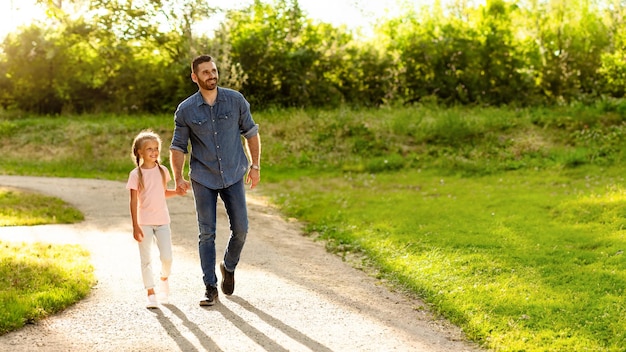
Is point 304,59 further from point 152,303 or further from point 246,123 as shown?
point 152,303

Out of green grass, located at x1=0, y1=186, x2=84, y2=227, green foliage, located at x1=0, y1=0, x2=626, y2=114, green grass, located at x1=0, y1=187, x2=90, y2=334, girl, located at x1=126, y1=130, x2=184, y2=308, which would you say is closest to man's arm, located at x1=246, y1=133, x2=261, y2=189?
girl, located at x1=126, y1=130, x2=184, y2=308

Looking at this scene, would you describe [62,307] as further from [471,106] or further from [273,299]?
[471,106]

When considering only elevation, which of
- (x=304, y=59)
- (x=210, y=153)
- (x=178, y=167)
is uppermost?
(x=304, y=59)

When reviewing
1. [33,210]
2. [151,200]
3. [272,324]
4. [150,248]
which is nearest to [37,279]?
[150,248]

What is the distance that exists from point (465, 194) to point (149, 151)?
26.3 feet

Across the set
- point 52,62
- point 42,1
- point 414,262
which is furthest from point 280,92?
point 414,262

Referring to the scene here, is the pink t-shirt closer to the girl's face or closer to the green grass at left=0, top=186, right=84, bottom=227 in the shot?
the girl's face

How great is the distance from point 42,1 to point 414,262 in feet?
25.0

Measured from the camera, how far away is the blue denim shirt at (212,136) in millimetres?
6637

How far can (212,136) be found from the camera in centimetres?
666

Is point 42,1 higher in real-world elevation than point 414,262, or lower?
higher

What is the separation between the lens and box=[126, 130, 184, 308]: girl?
661 cm

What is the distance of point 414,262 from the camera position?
849cm

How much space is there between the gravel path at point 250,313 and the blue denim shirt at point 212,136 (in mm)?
1162
